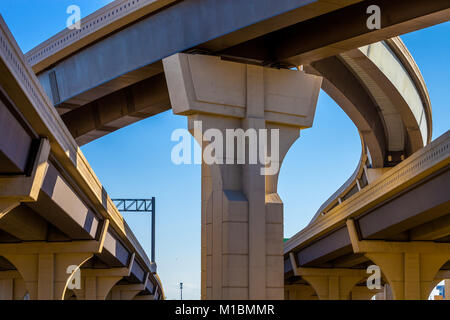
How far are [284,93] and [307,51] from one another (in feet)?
3.77

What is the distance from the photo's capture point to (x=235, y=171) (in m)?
18.4

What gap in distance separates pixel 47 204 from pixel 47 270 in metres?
9.79

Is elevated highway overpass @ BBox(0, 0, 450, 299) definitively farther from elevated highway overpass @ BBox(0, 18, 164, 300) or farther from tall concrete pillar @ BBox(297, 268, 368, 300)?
tall concrete pillar @ BBox(297, 268, 368, 300)

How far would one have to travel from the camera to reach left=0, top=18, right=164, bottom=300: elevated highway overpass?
46.5ft

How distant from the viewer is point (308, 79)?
19.6 metres

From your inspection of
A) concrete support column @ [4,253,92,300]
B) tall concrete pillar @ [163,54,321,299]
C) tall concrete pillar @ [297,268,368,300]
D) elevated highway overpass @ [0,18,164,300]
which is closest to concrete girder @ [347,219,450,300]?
elevated highway overpass @ [0,18,164,300]

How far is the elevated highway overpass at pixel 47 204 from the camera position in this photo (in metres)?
14.2

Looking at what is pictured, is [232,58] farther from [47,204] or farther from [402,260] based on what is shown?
[402,260]

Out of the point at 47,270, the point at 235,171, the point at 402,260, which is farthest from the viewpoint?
the point at 47,270

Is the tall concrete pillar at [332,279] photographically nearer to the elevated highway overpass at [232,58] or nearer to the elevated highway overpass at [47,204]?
the elevated highway overpass at [47,204]

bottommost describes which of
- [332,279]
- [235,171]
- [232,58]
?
[332,279]

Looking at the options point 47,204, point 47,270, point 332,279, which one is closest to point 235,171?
point 47,204

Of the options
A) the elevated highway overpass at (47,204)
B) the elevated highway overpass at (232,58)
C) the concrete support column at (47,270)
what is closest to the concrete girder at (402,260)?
the elevated highway overpass at (232,58)

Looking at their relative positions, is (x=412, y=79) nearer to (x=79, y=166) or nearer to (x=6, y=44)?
(x=79, y=166)
